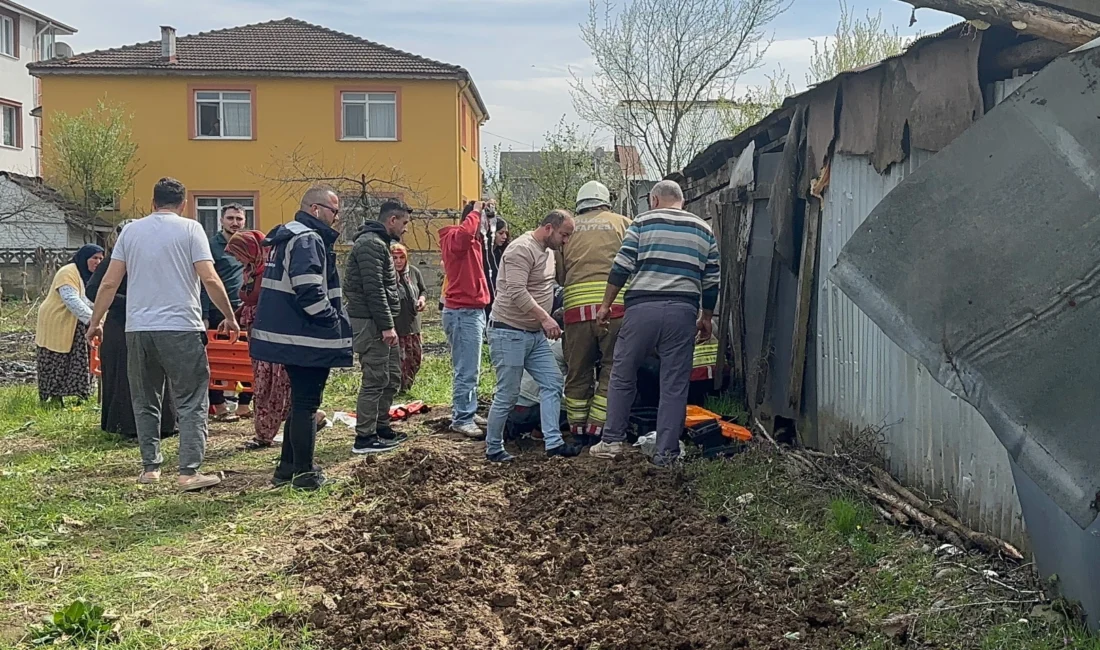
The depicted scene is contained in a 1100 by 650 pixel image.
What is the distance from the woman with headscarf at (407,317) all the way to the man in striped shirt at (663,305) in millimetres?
2448

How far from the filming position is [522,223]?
25.1 meters

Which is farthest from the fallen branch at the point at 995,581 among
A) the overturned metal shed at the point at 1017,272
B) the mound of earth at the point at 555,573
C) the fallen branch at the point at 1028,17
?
the fallen branch at the point at 1028,17

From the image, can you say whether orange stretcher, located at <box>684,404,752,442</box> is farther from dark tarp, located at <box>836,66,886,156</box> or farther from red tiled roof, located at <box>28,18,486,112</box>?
red tiled roof, located at <box>28,18,486,112</box>

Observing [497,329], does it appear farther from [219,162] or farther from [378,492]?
[219,162]

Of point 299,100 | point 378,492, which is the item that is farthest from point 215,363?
point 299,100

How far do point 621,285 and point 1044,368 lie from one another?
4882 millimetres

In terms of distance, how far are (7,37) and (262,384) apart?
1527 inches

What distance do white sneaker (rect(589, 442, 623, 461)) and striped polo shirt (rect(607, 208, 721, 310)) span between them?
103cm

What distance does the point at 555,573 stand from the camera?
469cm

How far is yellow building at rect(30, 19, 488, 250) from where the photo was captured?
28.7 meters

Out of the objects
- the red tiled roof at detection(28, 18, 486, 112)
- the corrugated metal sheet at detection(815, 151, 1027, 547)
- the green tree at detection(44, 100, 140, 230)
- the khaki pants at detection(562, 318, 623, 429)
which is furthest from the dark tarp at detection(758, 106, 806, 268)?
the green tree at detection(44, 100, 140, 230)

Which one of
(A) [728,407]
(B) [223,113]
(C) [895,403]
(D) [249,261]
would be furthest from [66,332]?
(B) [223,113]

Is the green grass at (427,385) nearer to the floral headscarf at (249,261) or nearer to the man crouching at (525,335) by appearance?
the floral headscarf at (249,261)

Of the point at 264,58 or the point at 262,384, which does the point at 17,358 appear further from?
the point at 264,58
